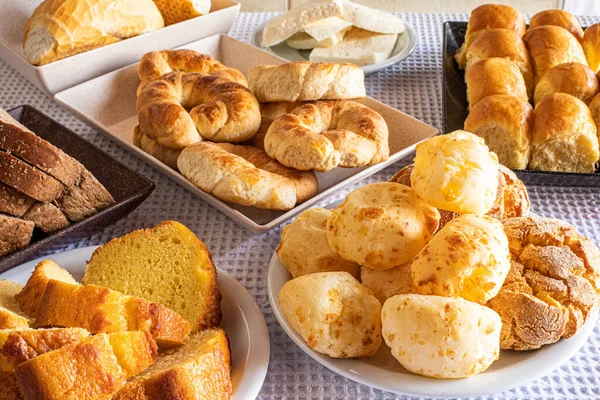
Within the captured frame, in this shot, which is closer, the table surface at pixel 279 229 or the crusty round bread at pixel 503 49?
the table surface at pixel 279 229

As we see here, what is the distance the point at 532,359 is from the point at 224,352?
0.38m

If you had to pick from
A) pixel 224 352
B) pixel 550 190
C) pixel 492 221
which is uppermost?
pixel 492 221

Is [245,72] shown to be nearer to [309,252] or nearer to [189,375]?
[309,252]

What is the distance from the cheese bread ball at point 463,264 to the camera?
752 mm

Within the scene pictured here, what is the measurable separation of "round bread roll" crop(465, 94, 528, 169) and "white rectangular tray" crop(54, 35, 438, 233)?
0.10m

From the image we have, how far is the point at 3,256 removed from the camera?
0.96 metres

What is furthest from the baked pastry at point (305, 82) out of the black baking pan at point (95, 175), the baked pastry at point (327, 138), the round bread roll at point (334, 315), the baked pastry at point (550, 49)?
the round bread roll at point (334, 315)

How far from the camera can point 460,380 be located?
75 cm

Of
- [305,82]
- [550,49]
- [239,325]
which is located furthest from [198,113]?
[550,49]

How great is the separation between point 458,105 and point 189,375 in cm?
102

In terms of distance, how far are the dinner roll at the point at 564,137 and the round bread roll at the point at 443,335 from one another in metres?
0.65

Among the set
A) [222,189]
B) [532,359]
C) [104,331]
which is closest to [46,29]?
[222,189]

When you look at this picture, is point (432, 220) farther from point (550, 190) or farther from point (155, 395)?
point (550, 190)

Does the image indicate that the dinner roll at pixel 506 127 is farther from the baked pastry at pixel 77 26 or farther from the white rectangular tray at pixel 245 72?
the baked pastry at pixel 77 26
